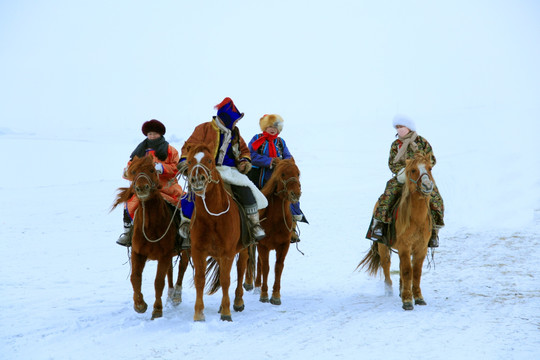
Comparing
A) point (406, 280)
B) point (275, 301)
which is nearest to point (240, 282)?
point (275, 301)

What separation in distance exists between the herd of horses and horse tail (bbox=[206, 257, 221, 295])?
460 millimetres

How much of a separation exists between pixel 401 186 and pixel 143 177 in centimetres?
356

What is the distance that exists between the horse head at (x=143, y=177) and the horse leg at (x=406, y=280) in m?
3.36

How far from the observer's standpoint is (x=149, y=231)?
666 centimetres

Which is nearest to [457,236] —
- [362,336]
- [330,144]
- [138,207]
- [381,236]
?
[381,236]

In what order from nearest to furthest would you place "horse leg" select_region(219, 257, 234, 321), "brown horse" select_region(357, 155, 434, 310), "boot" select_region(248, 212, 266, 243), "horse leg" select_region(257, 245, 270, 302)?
1. "horse leg" select_region(219, 257, 234, 321)
2. "brown horse" select_region(357, 155, 434, 310)
3. "boot" select_region(248, 212, 266, 243)
4. "horse leg" select_region(257, 245, 270, 302)

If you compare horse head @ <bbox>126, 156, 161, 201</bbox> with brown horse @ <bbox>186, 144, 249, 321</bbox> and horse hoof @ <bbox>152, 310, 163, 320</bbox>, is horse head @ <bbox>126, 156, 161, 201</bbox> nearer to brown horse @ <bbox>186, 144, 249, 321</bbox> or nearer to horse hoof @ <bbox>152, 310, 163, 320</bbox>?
brown horse @ <bbox>186, 144, 249, 321</bbox>

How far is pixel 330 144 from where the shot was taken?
42.9 metres

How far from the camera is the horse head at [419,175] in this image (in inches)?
257

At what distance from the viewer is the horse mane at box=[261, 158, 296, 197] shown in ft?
25.3

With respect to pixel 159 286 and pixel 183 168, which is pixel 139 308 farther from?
pixel 183 168

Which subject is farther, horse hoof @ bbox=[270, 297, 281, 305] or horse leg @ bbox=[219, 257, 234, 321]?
Result: horse hoof @ bbox=[270, 297, 281, 305]

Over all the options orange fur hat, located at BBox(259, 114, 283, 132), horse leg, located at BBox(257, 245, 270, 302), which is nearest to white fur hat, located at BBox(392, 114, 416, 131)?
orange fur hat, located at BBox(259, 114, 283, 132)

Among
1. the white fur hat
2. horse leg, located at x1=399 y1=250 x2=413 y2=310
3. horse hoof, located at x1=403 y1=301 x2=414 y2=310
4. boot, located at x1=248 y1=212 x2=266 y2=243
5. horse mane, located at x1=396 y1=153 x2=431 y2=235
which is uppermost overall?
the white fur hat
